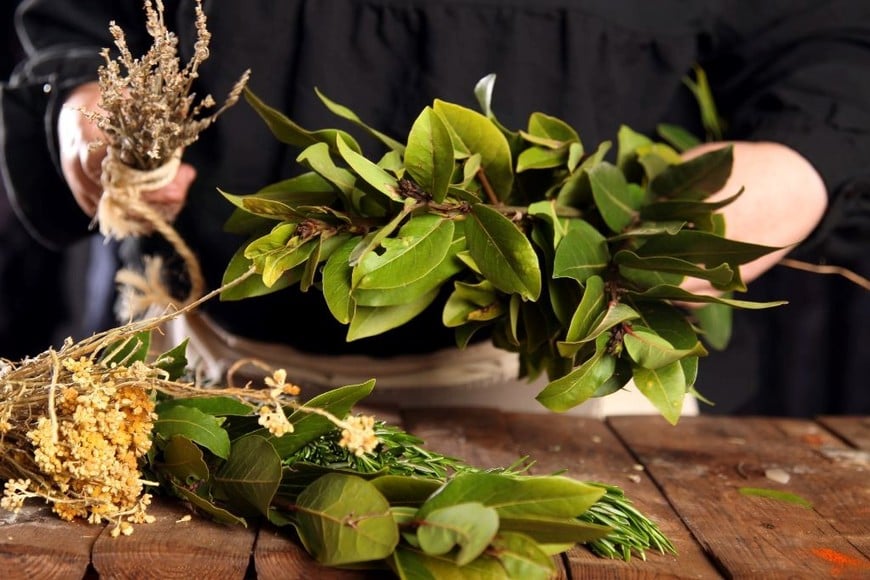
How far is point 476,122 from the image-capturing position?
24.7 inches

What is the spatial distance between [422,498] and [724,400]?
61 cm

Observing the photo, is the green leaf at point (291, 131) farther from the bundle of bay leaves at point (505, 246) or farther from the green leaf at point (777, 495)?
the green leaf at point (777, 495)

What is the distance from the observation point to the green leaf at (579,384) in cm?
59

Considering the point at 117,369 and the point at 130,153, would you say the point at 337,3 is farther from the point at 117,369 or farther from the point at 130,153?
the point at 117,369

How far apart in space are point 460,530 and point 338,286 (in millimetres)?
166

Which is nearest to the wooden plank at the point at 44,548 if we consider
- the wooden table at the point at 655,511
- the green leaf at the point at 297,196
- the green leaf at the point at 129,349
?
the wooden table at the point at 655,511

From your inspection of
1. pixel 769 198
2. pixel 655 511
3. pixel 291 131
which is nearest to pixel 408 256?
pixel 291 131

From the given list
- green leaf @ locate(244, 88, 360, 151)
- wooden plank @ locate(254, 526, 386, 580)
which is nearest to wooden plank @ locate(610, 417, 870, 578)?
wooden plank @ locate(254, 526, 386, 580)

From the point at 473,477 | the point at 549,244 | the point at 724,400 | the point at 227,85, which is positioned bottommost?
the point at 724,400

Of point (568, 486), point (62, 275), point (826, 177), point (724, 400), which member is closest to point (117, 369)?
point (568, 486)

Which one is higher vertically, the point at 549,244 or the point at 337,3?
the point at 337,3

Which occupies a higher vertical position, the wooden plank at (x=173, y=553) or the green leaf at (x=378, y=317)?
the green leaf at (x=378, y=317)

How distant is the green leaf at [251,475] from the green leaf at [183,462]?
0.04 feet

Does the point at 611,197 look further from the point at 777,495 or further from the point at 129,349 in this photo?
the point at 129,349
